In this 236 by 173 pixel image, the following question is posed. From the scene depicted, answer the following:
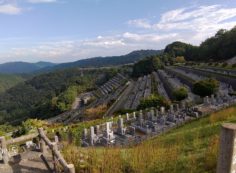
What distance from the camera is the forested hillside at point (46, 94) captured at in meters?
89.8

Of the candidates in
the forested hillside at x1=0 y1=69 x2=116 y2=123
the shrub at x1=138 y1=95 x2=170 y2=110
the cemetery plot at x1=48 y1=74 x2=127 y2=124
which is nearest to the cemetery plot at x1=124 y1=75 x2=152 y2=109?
the cemetery plot at x1=48 y1=74 x2=127 y2=124

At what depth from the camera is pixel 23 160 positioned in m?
8.66

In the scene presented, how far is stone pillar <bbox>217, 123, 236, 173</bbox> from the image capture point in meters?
4.57

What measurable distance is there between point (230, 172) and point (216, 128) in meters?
5.68

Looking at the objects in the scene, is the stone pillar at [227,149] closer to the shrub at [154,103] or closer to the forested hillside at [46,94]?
the shrub at [154,103]

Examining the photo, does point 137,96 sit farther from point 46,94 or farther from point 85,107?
point 46,94

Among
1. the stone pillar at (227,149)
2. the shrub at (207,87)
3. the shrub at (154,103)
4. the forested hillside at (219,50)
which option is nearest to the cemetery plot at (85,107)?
the shrub at (154,103)

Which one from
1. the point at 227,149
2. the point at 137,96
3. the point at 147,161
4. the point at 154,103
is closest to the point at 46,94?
the point at 137,96

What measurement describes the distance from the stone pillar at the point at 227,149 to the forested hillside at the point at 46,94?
261ft

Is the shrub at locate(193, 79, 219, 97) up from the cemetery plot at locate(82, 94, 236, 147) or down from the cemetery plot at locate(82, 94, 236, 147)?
up

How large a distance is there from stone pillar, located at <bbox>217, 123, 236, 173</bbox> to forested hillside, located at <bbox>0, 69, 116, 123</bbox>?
79.6 m

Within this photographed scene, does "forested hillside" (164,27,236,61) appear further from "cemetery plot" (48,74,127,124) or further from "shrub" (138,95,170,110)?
"shrub" (138,95,170,110)

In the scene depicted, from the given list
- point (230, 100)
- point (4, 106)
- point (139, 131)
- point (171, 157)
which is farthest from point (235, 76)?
point (4, 106)

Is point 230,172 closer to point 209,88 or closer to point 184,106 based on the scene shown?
point 184,106
